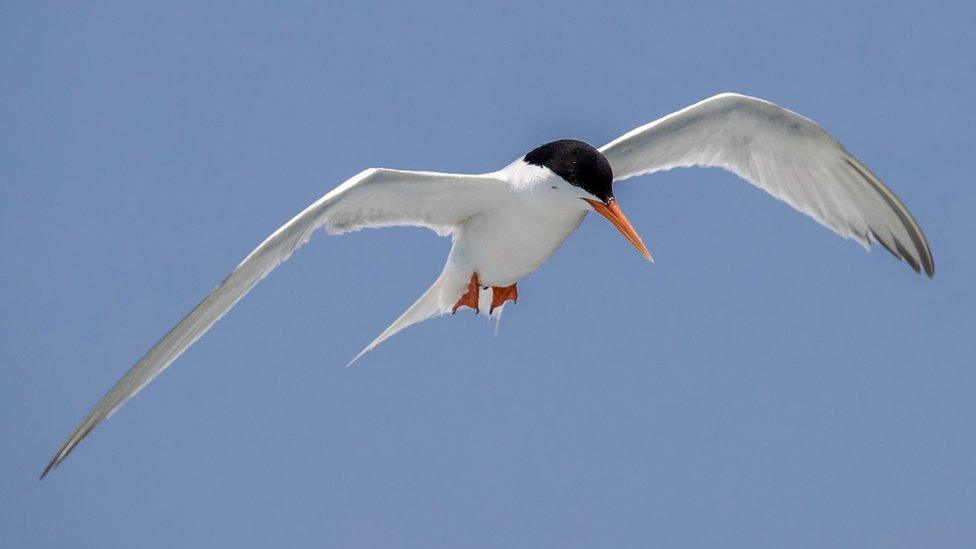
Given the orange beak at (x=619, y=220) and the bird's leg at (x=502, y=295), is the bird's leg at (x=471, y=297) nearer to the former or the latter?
the bird's leg at (x=502, y=295)

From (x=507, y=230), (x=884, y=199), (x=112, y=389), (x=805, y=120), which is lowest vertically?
(x=884, y=199)

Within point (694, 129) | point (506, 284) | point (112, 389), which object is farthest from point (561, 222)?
point (112, 389)

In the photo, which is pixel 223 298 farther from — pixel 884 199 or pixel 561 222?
pixel 884 199

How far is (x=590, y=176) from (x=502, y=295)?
184cm

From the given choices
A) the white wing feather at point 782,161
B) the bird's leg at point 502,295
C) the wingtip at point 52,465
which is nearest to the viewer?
the wingtip at point 52,465

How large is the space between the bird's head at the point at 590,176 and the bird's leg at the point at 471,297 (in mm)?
1395

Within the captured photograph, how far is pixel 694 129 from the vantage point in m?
8.42

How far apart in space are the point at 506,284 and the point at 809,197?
234cm

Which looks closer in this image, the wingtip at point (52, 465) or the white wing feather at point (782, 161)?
the wingtip at point (52, 465)

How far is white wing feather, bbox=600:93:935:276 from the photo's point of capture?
830 cm

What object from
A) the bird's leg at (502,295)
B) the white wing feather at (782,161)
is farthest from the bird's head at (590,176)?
the bird's leg at (502,295)

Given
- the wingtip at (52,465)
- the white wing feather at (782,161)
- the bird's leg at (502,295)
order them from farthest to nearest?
the bird's leg at (502,295) → the white wing feather at (782,161) → the wingtip at (52,465)

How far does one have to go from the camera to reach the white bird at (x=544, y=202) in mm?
7098

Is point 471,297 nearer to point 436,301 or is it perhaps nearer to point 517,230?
point 436,301
